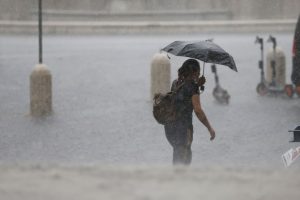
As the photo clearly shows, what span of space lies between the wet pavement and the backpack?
102 centimetres

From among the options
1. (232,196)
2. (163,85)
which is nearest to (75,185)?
(232,196)

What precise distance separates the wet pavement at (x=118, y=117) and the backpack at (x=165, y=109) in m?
1.02

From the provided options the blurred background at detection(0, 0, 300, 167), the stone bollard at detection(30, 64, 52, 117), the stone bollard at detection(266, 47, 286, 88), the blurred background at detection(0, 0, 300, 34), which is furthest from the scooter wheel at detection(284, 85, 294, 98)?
the blurred background at detection(0, 0, 300, 34)

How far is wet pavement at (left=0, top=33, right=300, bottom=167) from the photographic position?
11.0 meters

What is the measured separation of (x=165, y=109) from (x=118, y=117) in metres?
7.02

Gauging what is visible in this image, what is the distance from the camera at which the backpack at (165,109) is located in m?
7.61

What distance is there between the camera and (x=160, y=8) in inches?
1724

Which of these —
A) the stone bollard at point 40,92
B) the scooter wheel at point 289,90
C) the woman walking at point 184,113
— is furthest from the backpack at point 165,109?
the scooter wheel at point 289,90

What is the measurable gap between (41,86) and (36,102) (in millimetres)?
266

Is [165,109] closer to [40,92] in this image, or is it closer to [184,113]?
[184,113]

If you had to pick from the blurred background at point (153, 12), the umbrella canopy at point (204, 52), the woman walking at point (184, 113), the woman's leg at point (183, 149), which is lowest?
the blurred background at point (153, 12)

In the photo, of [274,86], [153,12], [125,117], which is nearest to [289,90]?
[274,86]

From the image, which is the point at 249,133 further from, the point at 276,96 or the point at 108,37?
the point at 108,37

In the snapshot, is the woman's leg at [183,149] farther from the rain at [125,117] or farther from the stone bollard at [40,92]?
the stone bollard at [40,92]
